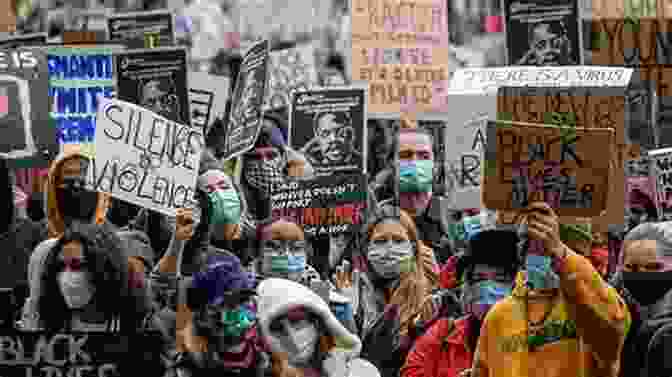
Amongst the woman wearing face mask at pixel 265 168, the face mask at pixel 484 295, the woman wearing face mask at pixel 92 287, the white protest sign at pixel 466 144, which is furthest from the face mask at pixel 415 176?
the face mask at pixel 484 295

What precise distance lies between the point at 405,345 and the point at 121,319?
148 cm

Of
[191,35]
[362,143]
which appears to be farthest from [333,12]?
[362,143]

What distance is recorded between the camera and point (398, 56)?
15.5m

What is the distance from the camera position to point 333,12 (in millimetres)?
27672

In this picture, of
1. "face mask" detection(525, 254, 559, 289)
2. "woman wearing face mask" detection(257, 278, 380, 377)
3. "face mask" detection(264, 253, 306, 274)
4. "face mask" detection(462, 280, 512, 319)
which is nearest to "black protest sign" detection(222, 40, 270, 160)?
"face mask" detection(264, 253, 306, 274)

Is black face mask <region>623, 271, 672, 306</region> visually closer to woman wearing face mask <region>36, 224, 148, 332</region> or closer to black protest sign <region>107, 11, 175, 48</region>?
woman wearing face mask <region>36, 224, 148, 332</region>

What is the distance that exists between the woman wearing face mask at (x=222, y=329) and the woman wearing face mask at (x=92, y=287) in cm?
109

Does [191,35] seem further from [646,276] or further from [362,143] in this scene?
[646,276]

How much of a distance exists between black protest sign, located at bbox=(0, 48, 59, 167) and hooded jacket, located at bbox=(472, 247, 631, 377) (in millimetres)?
3677

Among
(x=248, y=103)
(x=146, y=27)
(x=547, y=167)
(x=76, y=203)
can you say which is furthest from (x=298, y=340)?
(x=146, y=27)

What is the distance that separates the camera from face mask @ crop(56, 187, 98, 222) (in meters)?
11.4

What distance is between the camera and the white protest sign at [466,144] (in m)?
12.3

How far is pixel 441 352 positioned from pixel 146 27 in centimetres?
632

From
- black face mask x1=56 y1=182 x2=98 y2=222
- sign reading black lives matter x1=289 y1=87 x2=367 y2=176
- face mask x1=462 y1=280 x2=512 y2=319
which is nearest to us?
face mask x1=462 y1=280 x2=512 y2=319
